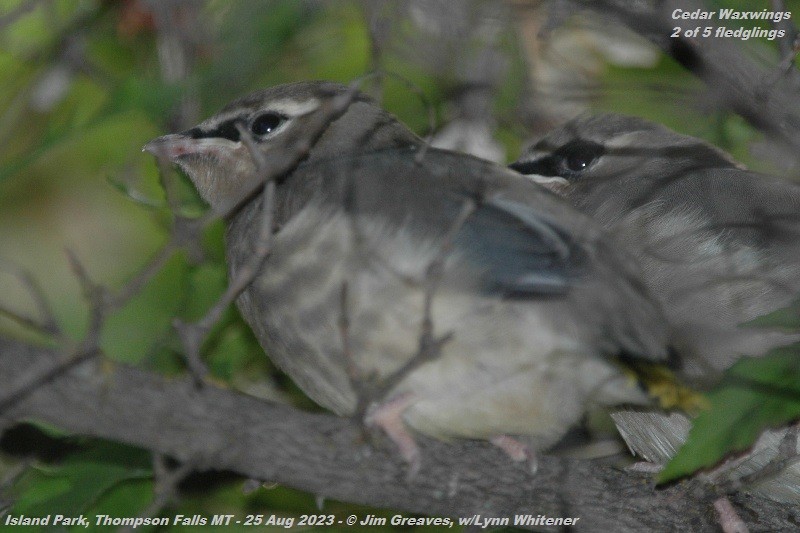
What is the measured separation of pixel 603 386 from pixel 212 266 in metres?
1.45

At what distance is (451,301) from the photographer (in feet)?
10.3

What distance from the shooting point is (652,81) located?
5.11 meters

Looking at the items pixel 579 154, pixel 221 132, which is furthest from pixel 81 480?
pixel 579 154

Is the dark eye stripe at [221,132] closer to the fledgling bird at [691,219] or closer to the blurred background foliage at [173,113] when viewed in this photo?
the blurred background foliage at [173,113]

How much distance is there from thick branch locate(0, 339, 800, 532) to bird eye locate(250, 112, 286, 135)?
4.16 feet

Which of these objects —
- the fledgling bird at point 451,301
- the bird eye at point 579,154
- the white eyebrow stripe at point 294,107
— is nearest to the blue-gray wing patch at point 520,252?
the fledgling bird at point 451,301

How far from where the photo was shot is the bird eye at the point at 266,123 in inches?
155

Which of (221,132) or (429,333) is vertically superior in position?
(221,132)

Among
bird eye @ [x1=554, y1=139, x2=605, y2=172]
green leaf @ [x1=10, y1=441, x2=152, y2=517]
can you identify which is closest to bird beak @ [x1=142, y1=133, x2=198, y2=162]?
green leaf @ [x1=10, y1=441, x2=152, y2=517]

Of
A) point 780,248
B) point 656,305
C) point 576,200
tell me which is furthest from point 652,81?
point 656,305

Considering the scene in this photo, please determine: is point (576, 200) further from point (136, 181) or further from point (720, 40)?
point (136, 181)

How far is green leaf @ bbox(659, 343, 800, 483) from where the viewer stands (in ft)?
9.25

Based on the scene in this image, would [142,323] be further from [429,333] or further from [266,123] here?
[429,333]

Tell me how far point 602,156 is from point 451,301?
1.72 meters
